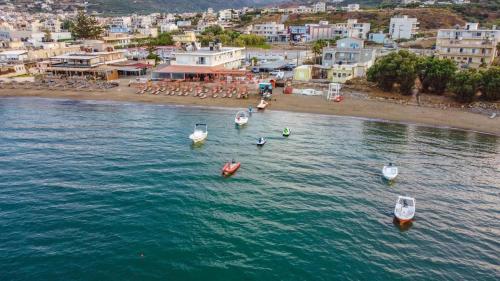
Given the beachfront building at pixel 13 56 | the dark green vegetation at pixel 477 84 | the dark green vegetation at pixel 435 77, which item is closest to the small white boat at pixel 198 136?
the dark green vegetation at pixel 435 77

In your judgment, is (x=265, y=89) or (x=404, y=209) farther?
(x=265, y=89)

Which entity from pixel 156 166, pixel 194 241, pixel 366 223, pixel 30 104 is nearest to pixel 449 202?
pixel 366 223

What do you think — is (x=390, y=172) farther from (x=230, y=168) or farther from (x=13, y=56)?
(x=13, y=56)

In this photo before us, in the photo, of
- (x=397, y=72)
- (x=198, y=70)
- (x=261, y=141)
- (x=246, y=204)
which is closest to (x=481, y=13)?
(x=397, y=72)

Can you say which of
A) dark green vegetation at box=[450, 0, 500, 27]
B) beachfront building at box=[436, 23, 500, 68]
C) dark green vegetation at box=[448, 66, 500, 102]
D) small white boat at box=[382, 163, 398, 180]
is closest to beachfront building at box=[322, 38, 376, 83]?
beachfront building at box=[436, 23, 500, 68]

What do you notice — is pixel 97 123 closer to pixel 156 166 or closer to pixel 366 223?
pixel 156 166

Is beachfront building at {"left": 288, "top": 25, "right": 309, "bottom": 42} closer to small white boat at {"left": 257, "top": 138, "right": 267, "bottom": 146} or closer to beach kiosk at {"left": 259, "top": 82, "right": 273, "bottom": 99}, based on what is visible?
beach kiosk at {"left": 259, "top": 82, "right": 273, "bottom": 99}

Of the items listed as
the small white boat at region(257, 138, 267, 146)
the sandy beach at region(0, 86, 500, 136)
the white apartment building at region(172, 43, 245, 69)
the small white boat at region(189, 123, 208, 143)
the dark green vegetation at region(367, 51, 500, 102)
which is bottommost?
the small white boat at region(257, 138, 267, 146)
